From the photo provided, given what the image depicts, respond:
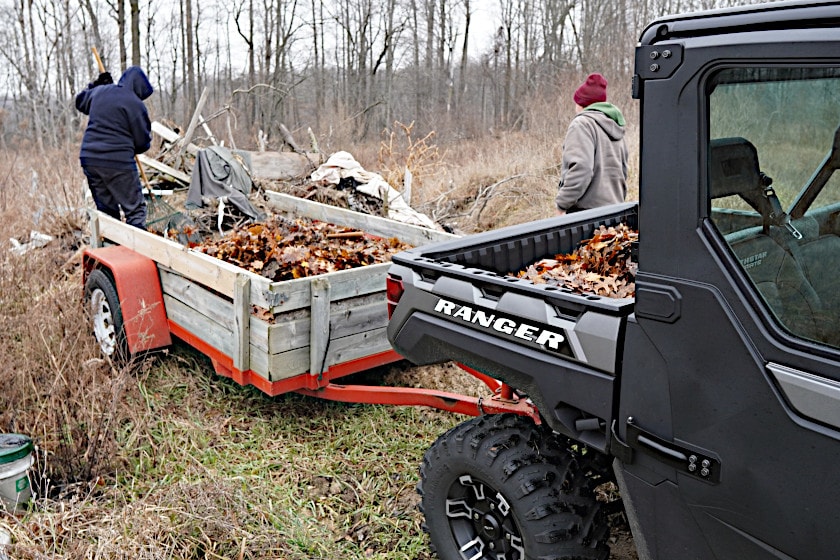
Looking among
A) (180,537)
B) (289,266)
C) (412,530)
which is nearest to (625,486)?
(412,530)

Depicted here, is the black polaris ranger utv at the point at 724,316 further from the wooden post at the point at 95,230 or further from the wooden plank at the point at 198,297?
the wooden post at the point at 95,230

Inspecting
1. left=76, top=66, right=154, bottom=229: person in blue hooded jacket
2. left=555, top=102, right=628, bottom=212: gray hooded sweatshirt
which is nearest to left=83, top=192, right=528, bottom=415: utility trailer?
left=555, top=102, right=628, bottom=212: gray hooded sweatshirt

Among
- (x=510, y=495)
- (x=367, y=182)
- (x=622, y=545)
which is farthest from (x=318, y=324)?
(x=367, y=182)

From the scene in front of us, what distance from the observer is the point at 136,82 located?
6828 mm

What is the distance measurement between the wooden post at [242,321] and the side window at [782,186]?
9.21ft

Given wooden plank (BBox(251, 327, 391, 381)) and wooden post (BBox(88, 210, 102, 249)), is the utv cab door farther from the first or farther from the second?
wooden post (BBox(88, 210, 102, 249))

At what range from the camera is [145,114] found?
6.73m

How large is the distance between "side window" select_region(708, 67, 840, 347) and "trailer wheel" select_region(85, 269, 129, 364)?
4046 mm

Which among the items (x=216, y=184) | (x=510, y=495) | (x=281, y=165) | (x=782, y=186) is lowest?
(x=510, y=495)

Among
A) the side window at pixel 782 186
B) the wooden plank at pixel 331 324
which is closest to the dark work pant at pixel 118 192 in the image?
the wooden plank at pixel 331 324

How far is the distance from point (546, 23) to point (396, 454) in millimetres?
32785

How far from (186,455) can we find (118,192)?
3512 millimetres

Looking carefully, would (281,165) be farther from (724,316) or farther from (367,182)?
(724,316)

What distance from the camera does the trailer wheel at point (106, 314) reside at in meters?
4.93
